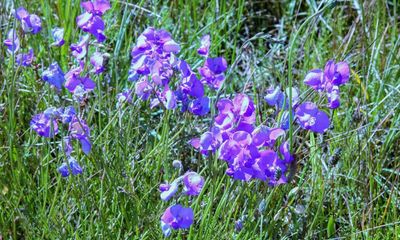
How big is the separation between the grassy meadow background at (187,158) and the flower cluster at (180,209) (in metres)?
0.04

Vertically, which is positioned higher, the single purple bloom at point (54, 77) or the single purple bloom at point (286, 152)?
the single purple bloom at point (54, 77)

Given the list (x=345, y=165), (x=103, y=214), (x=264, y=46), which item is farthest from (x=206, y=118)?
(x=264, y=46)

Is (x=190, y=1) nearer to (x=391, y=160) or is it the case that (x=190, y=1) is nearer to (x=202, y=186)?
(x=391, y=160)

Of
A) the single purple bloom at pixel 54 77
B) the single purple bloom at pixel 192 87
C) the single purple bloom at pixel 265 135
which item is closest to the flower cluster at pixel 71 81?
the single purple bloom at pixel 54 77

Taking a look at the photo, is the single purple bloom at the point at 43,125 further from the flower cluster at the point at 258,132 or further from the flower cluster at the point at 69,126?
the flower cluster at the point at 258,132

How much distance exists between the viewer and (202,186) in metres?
1.62

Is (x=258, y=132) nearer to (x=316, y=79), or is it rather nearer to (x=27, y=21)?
(x=316, y=79)

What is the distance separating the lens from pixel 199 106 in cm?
176

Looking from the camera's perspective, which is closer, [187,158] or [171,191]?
[171,191]

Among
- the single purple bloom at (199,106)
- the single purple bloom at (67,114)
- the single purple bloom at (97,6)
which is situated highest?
the single purple bloom at (97,6)

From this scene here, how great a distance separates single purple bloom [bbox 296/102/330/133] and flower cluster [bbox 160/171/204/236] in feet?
0.76

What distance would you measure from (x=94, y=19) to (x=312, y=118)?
54cm

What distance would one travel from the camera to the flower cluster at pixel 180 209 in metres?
1.58

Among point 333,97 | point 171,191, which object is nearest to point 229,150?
point 171,191
